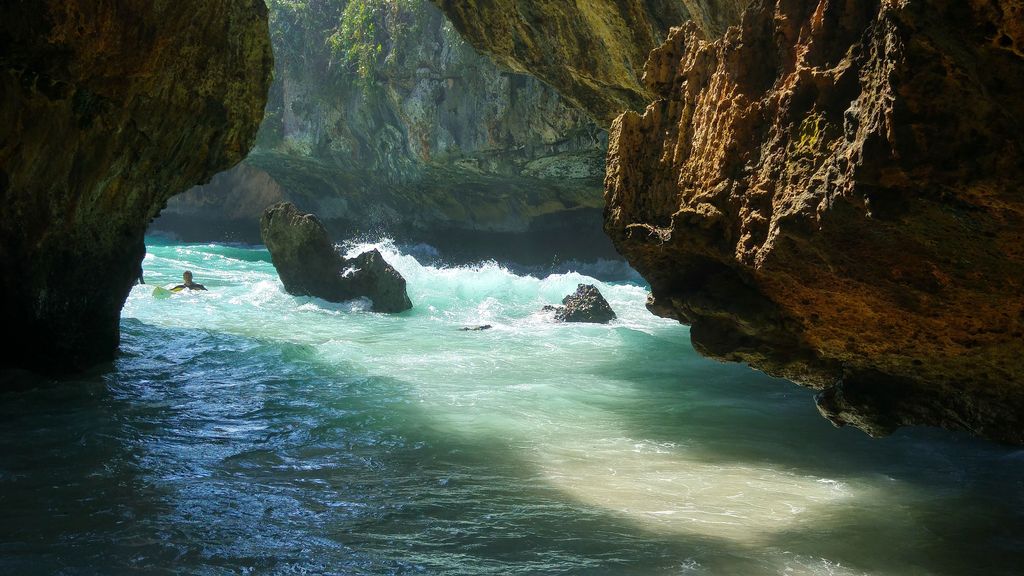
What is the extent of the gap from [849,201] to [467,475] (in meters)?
2.83

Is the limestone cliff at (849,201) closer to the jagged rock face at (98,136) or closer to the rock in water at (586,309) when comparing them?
the jagged rock face at (98,136)

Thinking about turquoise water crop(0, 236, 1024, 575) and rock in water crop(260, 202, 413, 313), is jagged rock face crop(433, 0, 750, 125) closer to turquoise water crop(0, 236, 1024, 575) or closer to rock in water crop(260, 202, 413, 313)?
turquoise water crop(0, 236, 1024, 575)

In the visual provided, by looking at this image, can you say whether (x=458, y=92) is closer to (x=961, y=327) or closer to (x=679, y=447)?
(x=679, y=447)

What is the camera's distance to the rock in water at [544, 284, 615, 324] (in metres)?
13.8

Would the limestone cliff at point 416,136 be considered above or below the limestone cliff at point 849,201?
above

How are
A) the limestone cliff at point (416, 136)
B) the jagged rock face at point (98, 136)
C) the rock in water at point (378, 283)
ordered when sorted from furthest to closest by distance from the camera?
the limestone cliff at point (416, 136)
the rock in water at point (378, 283)
the jagged rock face at point (98, 136)

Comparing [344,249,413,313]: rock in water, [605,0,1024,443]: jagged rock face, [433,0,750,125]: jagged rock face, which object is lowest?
[344,249,413,313]: rock in water

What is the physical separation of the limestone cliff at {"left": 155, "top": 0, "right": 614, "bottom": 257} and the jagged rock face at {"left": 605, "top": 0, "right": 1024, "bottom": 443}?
13.9 meters

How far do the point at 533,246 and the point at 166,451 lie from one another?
71.4 feet

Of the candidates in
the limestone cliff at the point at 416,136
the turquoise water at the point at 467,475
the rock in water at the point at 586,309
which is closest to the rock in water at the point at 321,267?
the rock in water at the point at 586,309

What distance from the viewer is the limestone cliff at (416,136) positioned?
2098 centimetres

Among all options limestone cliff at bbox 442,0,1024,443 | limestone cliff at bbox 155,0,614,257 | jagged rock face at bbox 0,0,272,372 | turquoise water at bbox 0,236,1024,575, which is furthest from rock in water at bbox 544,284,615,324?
limestone cliff at bbox 442,0,1024,443

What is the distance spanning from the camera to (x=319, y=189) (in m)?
31.3

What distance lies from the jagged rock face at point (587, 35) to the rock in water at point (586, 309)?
153 inches
